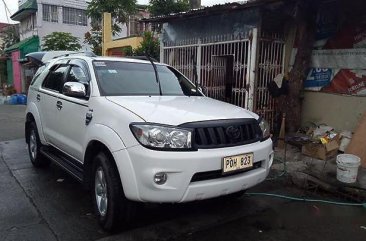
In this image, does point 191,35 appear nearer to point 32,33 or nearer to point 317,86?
point 317,86

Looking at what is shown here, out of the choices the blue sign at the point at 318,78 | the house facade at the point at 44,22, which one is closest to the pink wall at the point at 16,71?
the house facade at the point at 44,22

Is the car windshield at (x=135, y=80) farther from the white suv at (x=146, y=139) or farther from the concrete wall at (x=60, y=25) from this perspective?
the concrete wall at (x=60, y=25)

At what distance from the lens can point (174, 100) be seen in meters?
4.15

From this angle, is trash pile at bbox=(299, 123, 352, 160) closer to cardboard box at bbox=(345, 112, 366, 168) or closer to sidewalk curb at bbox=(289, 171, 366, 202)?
cardboard box at bbox=(345, 112, 366, 168)

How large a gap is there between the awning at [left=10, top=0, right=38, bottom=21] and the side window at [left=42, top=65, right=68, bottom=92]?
21.8m

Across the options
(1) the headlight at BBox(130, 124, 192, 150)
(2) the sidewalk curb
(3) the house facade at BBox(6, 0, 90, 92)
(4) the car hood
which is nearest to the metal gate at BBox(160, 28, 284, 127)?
(2) the sidewalk curb

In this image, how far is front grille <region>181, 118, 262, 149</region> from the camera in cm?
332

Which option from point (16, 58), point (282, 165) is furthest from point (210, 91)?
point (16, 58)

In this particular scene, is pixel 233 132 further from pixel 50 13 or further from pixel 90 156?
pixel 50 13

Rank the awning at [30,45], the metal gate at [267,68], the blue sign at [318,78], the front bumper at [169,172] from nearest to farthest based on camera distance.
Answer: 1. the front bumper at [169,172]
2. the blue sign at [318,78]
3. the metal gate at [267,68]
4. the awning at [30,45]

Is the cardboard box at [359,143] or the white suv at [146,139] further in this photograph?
the cardboard box at [359,143]

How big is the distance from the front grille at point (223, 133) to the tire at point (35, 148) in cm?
330

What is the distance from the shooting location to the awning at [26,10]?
2497 cm

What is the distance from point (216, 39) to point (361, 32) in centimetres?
307
